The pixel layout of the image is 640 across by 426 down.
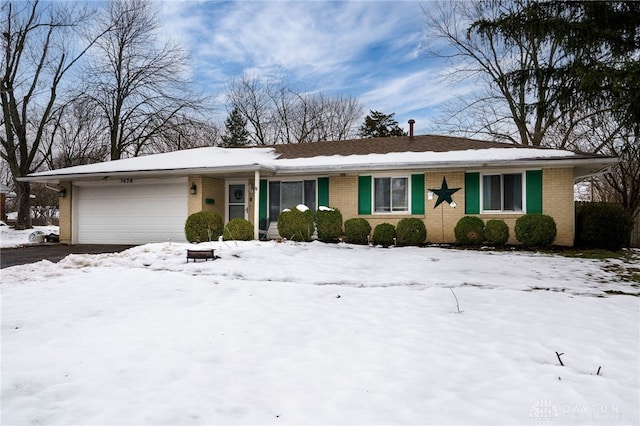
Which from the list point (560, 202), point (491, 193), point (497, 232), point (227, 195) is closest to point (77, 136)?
point (227, 195)

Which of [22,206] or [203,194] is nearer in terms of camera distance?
[203,194]

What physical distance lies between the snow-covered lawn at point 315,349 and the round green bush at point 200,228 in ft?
17.1

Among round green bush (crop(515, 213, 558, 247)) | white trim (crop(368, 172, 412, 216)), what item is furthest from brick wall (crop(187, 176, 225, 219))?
round green bush (crop(515, 213, 558, 247))

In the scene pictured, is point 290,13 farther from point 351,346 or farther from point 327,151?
point 351,346

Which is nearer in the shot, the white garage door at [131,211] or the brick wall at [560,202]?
the brick wall at [560,202]

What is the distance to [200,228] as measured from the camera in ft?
39.7

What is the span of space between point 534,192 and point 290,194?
25.8 ft

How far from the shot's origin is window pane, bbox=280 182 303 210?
45.1ft

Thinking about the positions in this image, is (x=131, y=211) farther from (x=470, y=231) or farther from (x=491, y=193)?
(x=491, y=193)

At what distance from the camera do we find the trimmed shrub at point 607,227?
11062mm

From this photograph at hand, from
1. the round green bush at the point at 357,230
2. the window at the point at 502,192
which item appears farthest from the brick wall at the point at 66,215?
the window at the point at 502,192

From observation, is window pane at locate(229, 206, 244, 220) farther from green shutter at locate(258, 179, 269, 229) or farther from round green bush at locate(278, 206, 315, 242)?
round green bush at locate(278, 206, 315, 242)

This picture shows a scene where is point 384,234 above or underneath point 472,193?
underneath

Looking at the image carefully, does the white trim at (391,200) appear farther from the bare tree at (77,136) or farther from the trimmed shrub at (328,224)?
the bare tree at (77,136)
